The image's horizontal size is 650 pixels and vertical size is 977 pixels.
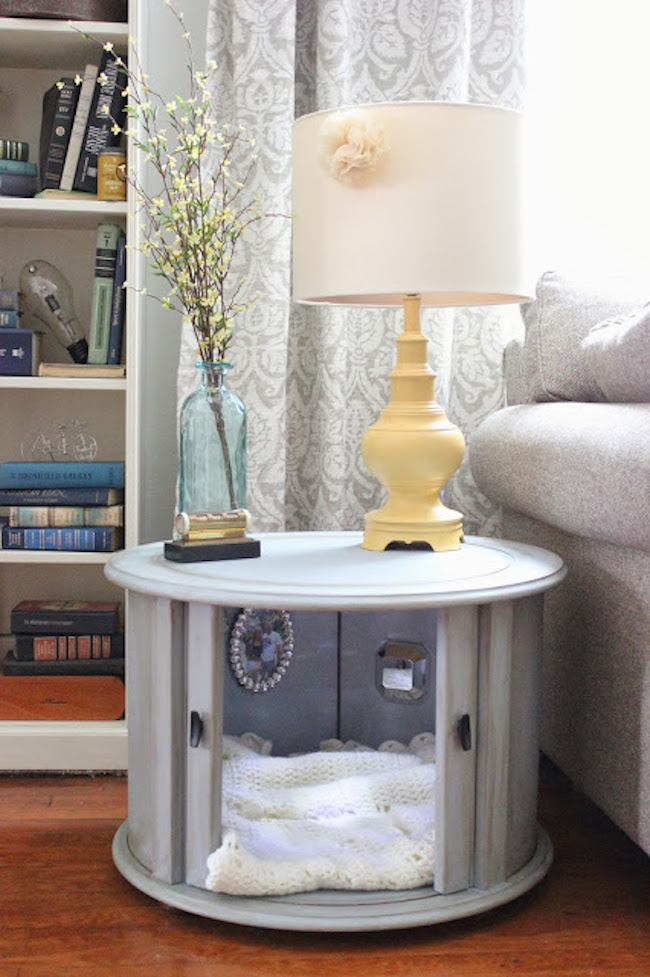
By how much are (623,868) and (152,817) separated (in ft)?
2.30

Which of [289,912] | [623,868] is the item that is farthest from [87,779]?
[623,868]

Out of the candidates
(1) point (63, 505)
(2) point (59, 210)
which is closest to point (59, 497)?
(1) point (63, 505)

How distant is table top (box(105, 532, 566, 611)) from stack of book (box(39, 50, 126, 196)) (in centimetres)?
79

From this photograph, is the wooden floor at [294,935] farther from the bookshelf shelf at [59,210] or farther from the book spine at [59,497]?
the bookshelf shelf at [59,210]

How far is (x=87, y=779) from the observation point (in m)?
2.10

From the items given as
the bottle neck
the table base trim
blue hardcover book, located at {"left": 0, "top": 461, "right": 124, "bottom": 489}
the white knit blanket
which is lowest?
the table base trim

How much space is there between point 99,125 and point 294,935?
1473 millimetres

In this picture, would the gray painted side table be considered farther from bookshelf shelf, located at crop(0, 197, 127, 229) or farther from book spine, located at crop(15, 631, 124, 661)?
bookshelf shelf, located at crop(0, 197, 127, 229)

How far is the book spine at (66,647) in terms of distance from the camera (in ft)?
7.28

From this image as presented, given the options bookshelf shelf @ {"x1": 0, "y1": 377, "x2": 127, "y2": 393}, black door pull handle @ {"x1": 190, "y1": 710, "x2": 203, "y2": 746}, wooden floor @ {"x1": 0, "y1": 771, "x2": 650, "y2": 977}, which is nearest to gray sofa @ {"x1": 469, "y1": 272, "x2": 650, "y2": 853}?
wooden floor @ {"x1": 0, "y1": 771, "x2": 650, "y2": 977}

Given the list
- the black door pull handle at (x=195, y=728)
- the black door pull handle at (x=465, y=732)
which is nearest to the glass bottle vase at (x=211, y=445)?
the black door pull handle at (x=195, y=728)

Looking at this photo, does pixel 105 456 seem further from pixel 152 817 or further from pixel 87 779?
pixel 152 817

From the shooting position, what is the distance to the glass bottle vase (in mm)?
1636

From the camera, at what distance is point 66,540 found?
2141mm
